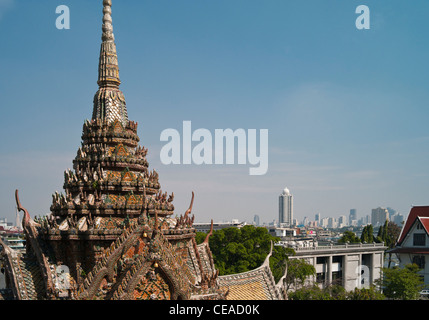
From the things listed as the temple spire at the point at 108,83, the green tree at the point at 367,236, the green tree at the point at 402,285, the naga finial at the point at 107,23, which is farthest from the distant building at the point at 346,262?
the naga finial at the point at 107,23

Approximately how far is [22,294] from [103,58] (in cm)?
1115

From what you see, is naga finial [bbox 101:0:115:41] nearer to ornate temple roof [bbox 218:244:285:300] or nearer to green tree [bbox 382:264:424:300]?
ornate temple roof [bbox 218:244:285:300]

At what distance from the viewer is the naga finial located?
2028 centimetres

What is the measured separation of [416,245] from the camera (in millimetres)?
59094

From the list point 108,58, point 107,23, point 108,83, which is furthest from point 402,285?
point 107,23

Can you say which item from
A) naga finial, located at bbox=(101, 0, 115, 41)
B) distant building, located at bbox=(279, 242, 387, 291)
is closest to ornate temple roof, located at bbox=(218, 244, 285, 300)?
naga finial, located at bbox=(101, 0, 115, 41)

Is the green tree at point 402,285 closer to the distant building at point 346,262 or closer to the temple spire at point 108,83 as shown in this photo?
the distant building at point 346,262

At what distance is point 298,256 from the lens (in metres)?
58.2

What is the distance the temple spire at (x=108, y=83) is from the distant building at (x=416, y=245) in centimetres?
5095

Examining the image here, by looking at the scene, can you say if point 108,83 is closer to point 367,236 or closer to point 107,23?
point 107,23

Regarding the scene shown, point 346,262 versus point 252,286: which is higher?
point 252,286

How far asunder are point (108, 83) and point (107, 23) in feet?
9.78

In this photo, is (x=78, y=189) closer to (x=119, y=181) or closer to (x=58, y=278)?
(x=119, y=181)
